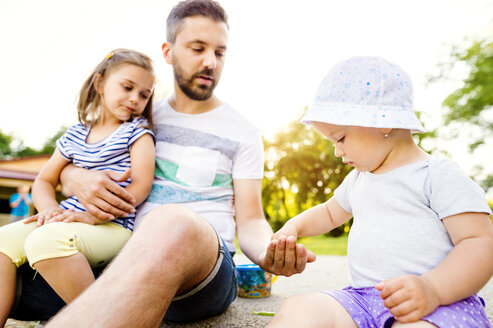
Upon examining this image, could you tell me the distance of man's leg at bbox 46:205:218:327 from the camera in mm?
973

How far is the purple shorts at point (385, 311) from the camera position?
1.07 m

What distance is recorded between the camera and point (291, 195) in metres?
16.5

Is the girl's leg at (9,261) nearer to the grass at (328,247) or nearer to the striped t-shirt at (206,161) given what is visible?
the striped t-shirt at (206,161)

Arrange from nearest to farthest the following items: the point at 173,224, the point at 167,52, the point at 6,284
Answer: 1. the point at 173,224
2. the point at 6,284
3. the point at 167,52

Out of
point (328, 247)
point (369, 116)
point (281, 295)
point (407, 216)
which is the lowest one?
point (328, 247)

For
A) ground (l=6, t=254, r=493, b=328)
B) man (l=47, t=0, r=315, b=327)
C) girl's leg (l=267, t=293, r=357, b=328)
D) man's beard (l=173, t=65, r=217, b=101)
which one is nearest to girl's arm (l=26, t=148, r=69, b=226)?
man (l=47, t=0, r=315, b=327)

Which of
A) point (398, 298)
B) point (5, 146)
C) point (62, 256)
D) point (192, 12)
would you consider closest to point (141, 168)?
point (62, 256)

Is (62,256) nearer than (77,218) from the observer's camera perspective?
Yes

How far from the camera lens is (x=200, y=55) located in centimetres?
215

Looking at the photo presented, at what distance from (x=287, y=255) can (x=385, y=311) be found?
345 millimetres

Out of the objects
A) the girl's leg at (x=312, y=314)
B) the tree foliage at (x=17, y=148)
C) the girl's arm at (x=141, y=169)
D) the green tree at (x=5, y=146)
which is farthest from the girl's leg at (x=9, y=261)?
the green tree at (x=5, y=146)

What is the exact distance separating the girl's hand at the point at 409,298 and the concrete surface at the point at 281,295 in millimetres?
920

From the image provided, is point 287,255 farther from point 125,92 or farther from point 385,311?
point 125,92

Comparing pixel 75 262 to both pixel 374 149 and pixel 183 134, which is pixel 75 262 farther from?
pixel 374 149
